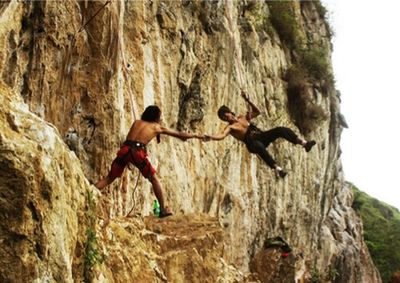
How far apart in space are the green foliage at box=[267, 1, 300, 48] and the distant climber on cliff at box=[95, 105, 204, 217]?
1786 cm

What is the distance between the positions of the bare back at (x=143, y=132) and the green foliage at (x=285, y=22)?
Result: 17.9 m

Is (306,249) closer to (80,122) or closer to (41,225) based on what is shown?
(80,122)

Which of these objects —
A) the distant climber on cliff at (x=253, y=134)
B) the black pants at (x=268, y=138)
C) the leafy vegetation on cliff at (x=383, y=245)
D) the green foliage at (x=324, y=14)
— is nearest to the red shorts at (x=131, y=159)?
the distant climber on cliff at (x=253, y=134)

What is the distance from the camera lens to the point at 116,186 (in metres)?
10.6

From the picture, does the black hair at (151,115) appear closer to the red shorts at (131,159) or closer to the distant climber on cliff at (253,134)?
the red shorts at (131,159)

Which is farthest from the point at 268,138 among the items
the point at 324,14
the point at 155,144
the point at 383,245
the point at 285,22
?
the point at 383,245

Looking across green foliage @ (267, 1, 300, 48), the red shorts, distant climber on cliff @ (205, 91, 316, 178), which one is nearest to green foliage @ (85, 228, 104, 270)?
the red shorts

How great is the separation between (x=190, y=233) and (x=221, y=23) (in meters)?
9.90

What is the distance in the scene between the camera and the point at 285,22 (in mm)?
25547

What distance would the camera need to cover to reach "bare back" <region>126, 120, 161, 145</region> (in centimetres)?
849

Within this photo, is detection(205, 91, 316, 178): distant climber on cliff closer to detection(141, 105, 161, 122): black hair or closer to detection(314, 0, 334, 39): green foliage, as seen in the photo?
detection(141, 105, 161, 122): black hair

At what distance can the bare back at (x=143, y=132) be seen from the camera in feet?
27.9

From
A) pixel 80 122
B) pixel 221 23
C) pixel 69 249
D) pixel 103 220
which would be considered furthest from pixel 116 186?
pixel 221 23

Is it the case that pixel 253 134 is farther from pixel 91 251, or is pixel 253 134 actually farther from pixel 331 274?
pixel 331 274
